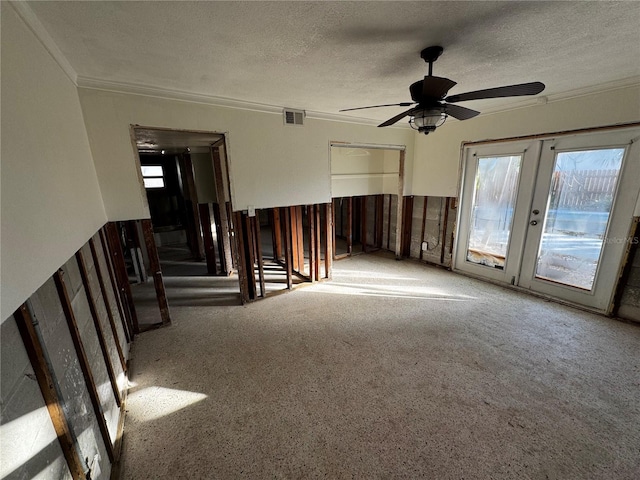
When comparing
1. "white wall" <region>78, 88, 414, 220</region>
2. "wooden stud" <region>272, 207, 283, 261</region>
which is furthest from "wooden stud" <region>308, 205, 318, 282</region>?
"wooden stud" <region>272, 207, 283, 261</region>

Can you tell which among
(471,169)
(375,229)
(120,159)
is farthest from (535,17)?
(375,229)

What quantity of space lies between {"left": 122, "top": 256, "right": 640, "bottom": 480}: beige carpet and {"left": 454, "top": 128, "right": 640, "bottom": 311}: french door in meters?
0.43

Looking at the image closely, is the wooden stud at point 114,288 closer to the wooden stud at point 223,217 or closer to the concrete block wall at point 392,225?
the wooden stud at point 223,217

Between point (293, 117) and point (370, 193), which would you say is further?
point (370, 193)

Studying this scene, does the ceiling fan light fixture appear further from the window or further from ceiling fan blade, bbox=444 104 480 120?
the window

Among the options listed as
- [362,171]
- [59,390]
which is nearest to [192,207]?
[362,171]

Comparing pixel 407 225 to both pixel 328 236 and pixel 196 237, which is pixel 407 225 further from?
pixel 196 237

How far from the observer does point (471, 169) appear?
3795mm

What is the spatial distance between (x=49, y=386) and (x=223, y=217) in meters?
3.37

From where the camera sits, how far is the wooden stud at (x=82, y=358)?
1.22 meters

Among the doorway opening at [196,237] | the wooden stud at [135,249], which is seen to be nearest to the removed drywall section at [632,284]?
the doorway opening at [196,237]

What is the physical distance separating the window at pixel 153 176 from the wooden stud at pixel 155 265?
4.51 meters

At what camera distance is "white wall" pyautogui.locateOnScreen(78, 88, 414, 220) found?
230cm

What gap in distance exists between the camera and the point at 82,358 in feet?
4.25
